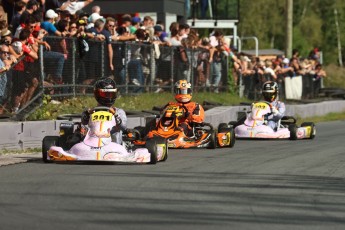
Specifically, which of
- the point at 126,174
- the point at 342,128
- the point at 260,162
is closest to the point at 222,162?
the point at 260,162

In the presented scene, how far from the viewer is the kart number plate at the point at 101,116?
1462 centimetres

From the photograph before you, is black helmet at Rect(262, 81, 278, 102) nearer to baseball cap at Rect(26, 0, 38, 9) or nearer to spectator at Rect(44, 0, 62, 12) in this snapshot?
spectator at Rect(44, 0, 62, 12)

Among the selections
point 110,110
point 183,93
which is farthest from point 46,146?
Result: point 183,93

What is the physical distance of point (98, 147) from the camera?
14336mm

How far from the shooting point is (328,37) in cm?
8012

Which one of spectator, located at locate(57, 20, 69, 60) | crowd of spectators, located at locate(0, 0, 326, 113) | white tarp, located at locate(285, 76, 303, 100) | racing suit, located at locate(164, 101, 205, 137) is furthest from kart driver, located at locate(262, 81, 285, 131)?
white tarp, located at locate(285, 76, 303, 100)

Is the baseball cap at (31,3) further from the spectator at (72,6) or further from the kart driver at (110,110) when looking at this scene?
the kart driver at (110,110)

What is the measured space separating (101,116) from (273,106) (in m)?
6.98

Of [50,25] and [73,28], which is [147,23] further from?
[50,25]

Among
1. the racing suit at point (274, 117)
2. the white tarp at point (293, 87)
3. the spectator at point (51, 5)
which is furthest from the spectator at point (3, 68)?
the white tarp at point (293, 87)

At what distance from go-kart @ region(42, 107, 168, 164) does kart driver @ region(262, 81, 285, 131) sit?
623cm

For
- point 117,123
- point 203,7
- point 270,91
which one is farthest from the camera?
point 203,7

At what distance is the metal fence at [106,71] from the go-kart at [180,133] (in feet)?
7.12

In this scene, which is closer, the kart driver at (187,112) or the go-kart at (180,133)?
the go-kart at (180,133)
